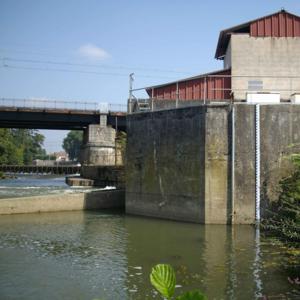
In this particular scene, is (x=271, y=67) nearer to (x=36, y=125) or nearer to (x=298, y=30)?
(x=298, y=30)

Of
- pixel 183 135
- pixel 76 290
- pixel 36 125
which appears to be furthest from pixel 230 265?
pixel 36 125

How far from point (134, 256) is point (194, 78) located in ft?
35.2

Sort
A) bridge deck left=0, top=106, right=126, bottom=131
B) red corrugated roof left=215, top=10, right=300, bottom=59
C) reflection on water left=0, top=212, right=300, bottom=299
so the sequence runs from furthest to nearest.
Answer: bridge deck left=0, top=106, right=126, bottom=131 < red corrugated roof left=215, top=10, right=300, bottom=59 < reflection on water left=0, top=212, right=300, bottom=299

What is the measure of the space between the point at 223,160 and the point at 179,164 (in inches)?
71.9

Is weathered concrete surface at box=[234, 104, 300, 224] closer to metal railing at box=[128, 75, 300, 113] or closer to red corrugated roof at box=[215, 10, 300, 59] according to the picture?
metal railing at box=[128, 75, 300, 113]

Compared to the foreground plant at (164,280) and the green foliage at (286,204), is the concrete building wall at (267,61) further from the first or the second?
the foreground plant at (164,280)

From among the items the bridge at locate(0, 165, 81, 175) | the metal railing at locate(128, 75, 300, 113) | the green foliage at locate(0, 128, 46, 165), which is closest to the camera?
the metal railing at locate(128, 75, 300, 113)

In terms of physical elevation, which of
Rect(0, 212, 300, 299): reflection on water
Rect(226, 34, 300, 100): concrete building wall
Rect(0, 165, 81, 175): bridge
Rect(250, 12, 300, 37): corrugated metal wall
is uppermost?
Rect(250, 12, 300, 37): corrugated metal wall

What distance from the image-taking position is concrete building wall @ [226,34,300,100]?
20328 mm

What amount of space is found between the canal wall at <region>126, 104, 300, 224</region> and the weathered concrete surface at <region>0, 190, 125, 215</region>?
4.61 meters

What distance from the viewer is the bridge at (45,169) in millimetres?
63388

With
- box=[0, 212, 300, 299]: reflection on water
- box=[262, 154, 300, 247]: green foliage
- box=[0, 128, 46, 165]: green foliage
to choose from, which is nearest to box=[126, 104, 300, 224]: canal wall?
box=[262, 154, 300, 247]: green foliage

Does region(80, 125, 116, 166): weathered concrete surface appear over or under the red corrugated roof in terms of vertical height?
under

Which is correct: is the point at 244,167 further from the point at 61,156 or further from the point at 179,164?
the point at 61,156
